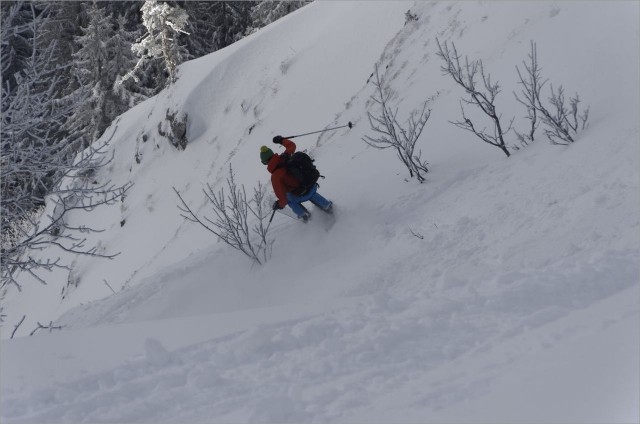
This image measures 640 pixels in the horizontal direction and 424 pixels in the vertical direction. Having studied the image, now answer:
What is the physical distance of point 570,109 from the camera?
8.48 m

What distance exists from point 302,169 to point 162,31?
1010 inches

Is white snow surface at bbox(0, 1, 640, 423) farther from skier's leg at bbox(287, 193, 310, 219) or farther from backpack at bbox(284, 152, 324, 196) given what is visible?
backpack at bbox(284, 152, 324, 196)

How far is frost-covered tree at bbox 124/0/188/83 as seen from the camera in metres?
30.8

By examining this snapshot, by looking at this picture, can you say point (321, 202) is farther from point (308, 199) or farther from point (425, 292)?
point (425, 292)

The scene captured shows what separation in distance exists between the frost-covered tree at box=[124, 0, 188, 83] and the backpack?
2372 centimetres

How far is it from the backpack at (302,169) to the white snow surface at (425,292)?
80 cm

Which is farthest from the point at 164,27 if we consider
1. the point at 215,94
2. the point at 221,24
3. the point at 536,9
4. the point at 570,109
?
the point at 570,109

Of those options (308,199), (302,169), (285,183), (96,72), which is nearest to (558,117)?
(302,169)

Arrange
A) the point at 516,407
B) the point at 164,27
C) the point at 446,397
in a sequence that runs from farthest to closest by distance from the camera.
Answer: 1. the point at 164,27
2. the point at 446,397
3. the point at 516,407

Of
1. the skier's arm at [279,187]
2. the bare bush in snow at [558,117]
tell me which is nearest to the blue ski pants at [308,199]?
the skier's arm at [279,187]

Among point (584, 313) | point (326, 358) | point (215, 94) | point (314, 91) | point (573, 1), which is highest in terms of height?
point (215, 94)

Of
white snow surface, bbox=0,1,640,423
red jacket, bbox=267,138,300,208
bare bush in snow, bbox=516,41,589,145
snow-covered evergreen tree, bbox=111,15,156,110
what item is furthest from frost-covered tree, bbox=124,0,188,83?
bare bush in snow, bbox=516,41,589,145

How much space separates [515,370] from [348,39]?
17.7m

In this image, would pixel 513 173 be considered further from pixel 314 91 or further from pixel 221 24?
pixel 221 24
